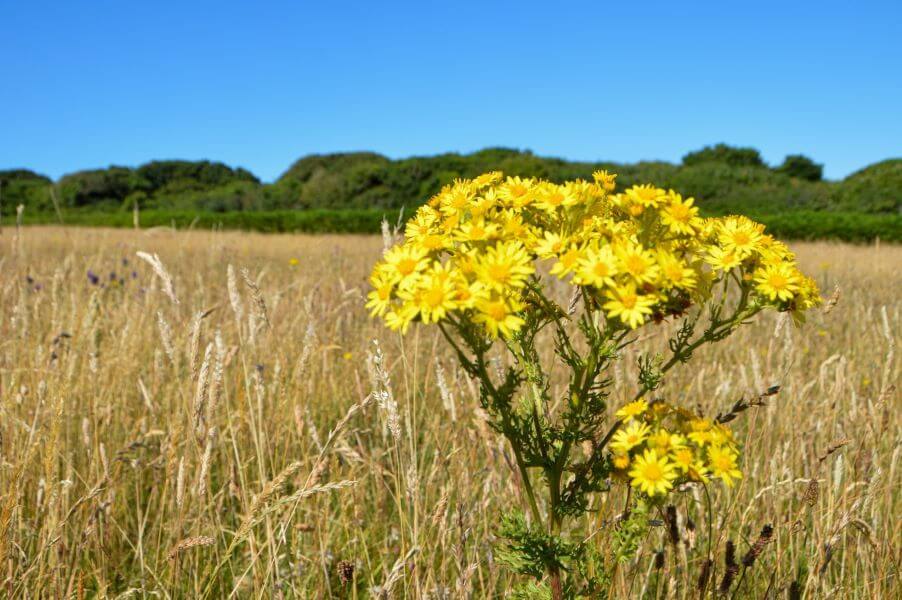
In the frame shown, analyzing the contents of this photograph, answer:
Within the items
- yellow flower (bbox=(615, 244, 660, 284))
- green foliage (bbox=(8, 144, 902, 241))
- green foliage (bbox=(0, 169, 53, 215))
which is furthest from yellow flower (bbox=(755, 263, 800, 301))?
green foliage (bbox=(0, 169, 53, 215))

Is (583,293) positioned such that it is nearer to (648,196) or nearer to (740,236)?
(648,196)

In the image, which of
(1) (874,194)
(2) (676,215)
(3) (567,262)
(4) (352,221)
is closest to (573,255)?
(3) (567,262)

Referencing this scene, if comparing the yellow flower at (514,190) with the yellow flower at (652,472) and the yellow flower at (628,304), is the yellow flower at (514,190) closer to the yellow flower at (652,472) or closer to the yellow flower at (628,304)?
the yellow flower at (628,304)

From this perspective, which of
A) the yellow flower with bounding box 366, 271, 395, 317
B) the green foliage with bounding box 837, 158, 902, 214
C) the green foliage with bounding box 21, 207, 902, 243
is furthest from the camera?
the green foliage with bounding box 837, 158, 902, 214

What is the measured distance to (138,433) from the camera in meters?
2.55

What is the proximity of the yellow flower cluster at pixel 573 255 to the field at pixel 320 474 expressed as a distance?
41cm

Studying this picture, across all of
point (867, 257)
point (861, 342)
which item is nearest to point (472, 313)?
point (861, 342)

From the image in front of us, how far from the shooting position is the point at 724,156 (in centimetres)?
3088

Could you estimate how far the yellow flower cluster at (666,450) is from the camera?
113 cm

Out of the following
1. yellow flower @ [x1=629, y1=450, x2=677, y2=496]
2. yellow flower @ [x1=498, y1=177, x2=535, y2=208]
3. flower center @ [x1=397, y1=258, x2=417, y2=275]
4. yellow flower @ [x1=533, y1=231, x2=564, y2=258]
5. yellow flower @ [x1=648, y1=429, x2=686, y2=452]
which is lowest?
yellow flower @ [x1=629, y1=450, x2=677, y2=496]

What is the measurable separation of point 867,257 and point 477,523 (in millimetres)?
11556

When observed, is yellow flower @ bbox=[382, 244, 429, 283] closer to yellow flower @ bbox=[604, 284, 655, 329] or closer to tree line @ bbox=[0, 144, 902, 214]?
yellow flower @ bbox=[604, 284, 655, 329]

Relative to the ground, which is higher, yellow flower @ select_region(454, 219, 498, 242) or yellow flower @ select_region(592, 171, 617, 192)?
yellow flower @ select_region(592, 171, 617, 192)

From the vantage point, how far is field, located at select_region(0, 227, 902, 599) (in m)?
1.59
